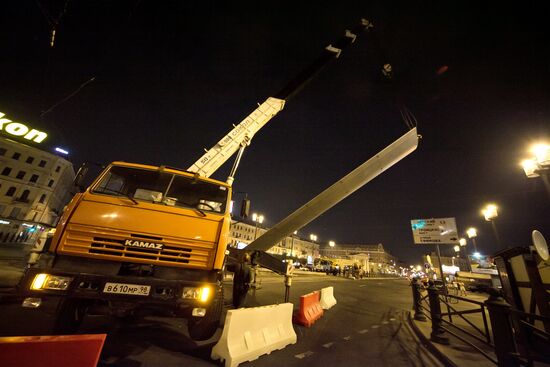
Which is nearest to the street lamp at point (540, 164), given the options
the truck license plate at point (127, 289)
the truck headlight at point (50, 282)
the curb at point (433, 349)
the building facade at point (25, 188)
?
the curb at point (433, 349)

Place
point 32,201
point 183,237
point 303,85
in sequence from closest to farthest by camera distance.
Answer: point 183,237 → point 303,85 → point 32,201

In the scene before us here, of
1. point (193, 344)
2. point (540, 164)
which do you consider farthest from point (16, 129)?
point (540, 164)

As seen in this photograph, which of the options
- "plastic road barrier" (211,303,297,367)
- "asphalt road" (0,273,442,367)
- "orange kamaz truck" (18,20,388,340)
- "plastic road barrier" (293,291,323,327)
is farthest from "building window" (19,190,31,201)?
"plastic road barrier" (211,303,297,367)

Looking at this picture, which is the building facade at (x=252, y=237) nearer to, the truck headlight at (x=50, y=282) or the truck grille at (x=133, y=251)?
the truck grille at (x=133, y=251)

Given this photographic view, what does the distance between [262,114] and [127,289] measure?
9.50 m

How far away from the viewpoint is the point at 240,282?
7.32m

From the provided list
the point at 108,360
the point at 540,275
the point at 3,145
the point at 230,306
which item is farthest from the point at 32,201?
the point at 540,275

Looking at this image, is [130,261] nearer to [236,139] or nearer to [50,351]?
[50,351]

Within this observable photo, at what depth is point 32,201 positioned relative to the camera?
36.7 meters

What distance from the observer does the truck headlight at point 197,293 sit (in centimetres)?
332

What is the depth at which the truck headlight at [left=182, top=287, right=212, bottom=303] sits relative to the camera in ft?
10.9

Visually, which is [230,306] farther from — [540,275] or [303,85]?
[303,85]

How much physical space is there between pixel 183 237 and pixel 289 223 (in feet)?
17.4

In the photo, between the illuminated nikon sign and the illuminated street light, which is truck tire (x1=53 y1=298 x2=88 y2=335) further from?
the illuminated nikon sign
